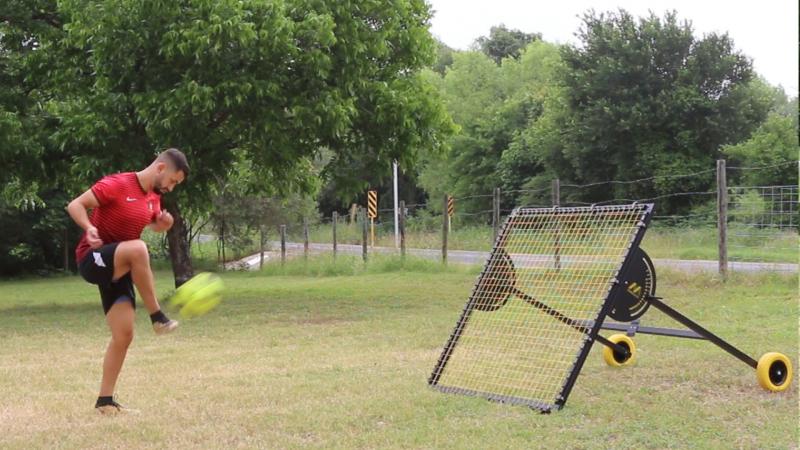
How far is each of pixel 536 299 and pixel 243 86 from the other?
6550 mm

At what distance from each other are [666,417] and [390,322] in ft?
19.9

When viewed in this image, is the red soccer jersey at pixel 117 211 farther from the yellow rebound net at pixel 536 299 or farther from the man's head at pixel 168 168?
the yellow rebound net at pixel 536 299

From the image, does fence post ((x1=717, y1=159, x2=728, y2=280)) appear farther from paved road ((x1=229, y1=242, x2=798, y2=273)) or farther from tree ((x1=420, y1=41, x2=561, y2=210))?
tree ((x1=420, y1=41, x2=561, y2=210))

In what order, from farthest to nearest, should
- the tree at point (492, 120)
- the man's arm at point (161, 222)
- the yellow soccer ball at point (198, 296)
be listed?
the tree at point (492, 120) < the yellow soccer ball at point (198, 296) < the man's arm at point (161, 222)

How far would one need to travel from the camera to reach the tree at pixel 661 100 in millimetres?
34875

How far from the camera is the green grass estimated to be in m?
5.20

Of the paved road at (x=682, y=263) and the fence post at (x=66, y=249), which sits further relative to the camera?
the fence post at (x=66, y=249)

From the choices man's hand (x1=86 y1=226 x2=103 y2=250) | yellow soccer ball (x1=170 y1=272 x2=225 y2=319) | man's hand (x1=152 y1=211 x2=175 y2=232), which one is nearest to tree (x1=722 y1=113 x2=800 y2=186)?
yellow soccer ball (x1=170 y1=272 x2=225 y2=319)

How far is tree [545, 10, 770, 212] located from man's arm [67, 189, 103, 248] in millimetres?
30697

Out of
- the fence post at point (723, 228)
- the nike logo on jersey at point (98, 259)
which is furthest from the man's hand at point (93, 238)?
the fence post at point (723, 228)

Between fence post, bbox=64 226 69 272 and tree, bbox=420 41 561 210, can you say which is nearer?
fence post, bbox=64 226 69 272

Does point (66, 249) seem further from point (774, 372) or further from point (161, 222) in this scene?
point (774, 372)

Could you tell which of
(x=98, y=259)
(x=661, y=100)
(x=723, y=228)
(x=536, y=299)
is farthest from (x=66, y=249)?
(x=98, y=259)

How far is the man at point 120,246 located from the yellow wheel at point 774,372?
4.39m
